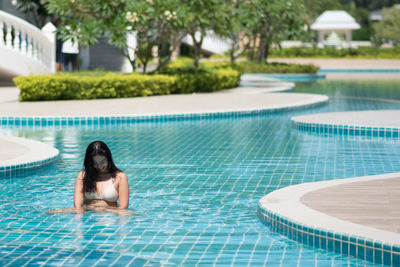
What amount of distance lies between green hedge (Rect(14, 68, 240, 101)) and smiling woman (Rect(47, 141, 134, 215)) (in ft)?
38.2

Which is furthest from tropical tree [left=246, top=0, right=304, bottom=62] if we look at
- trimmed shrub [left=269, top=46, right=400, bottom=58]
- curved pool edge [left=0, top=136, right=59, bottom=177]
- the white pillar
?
trimmed shrub [left=269, top=46, right=400, bottom=58]

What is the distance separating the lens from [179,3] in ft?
67.6

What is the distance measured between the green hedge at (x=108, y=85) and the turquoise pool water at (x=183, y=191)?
4.33 m

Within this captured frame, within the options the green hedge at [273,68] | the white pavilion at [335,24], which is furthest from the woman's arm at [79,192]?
the white pavilion at [335,24]

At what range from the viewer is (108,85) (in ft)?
64.1

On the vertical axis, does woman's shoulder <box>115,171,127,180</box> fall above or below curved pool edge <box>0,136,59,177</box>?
above

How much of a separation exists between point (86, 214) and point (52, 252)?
42.4 inches

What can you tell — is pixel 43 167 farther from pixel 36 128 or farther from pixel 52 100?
pixel 52 100

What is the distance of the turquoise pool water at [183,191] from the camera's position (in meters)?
5.99

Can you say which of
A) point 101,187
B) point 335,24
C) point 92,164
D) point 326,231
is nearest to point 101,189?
point 101,187

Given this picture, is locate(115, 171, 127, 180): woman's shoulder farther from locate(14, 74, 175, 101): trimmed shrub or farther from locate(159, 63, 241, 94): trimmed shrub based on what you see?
locate(159, 63, 241, 94): trimmed shrub

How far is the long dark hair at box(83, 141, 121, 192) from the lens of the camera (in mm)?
6590

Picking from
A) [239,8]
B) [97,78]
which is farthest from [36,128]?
[239,8]

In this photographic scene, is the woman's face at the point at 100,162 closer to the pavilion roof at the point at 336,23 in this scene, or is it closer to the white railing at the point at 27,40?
the white railing at the point at 27,40
